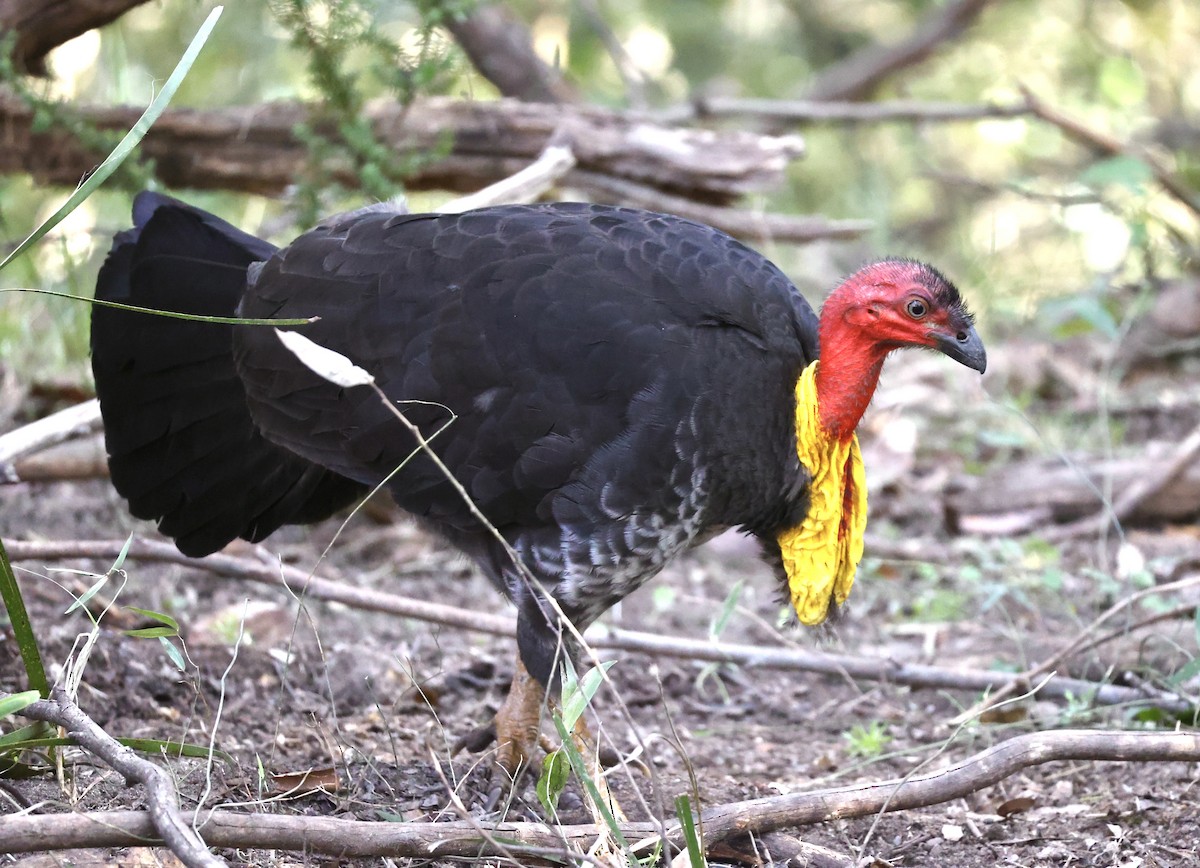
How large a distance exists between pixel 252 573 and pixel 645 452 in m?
1.32

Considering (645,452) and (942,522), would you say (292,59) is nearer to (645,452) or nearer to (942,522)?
(942,522)

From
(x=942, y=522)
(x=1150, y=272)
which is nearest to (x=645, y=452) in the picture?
A: (x=942, y=522)

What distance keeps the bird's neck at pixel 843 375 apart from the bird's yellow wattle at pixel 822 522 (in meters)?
0.03

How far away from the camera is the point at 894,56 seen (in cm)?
832

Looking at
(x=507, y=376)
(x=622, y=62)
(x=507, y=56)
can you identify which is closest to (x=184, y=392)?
(x=507, y=376)

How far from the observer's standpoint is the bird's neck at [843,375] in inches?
123

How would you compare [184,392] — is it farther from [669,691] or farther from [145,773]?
[669,691]

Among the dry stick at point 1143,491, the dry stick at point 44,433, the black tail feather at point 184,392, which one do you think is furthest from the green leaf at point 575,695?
the dry stick at point 1143,491

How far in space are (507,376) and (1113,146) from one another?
14.7ft

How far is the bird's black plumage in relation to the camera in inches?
116

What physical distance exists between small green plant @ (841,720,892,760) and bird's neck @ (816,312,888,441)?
0.85 metres

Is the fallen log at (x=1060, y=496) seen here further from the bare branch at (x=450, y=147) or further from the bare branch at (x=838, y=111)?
the bare branch at (x=838, y=111)

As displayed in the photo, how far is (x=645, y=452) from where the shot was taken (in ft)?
9.53

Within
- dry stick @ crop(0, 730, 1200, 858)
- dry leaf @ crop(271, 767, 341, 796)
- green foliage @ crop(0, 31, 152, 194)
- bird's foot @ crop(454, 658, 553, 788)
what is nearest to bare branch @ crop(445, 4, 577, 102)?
green foliage @ crop(0, 31, 152, 194)
